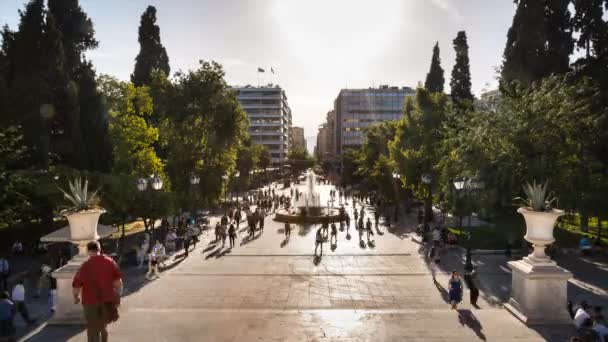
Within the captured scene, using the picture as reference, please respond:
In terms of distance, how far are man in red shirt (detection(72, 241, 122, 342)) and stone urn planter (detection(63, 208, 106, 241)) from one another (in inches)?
122

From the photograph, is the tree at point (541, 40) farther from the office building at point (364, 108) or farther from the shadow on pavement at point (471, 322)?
the office building at point (364, 108)

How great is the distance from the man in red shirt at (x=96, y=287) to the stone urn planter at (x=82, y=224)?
309cm

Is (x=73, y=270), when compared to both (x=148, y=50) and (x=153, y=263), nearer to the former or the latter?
(x=153, y=263)

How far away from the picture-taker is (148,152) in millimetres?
30969


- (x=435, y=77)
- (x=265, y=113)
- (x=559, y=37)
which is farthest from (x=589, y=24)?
(x=265, y=113)

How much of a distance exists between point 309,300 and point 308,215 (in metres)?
21.5

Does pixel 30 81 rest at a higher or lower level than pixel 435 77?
lower

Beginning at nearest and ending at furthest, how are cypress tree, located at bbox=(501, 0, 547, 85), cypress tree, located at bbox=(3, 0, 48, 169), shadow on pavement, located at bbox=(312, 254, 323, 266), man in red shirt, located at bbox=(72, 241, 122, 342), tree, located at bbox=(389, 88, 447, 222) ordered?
1. man in red shirt, located at bbox=(72, 241, 122, 342)
2. shadow on pavement, located at bbox=(312, 254, 323, 266)
3. cypress tree, located at bbox=(3, 0, 48, 169)
4. cypress tree, located at bbox=(501, 0, 547, 85)
5. tree, located at bbox=(389, 88, 447, 222)

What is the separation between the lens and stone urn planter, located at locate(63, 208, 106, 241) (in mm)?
9602

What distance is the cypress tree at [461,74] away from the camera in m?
40.8

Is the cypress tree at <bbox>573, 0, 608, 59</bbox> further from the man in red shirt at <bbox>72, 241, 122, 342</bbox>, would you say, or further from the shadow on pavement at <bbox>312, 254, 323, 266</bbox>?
the man in red shirt at <bbox>72, 241, 122, 342</bbox>

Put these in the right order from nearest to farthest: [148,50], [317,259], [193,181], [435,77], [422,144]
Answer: [317,259] → [193,181] → [422,144] → [148,50] → [435,77]

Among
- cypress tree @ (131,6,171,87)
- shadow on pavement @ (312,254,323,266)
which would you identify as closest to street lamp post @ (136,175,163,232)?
shadow on pavement @ (312,254,323,266)

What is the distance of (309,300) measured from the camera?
43.2 feet
